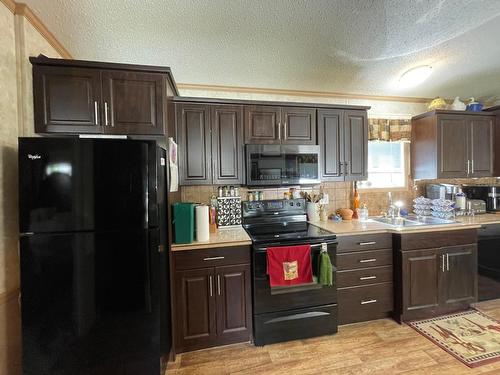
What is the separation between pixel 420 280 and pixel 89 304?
2.79 meters

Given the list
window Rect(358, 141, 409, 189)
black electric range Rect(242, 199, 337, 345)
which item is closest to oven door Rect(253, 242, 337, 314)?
black electric range Rect(242, 199, 337, 345)

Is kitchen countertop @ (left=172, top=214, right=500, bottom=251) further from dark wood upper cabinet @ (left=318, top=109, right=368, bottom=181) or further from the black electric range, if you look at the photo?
dark wood upper cabinet @ (left=318, top=109, right=368, bottom=181)

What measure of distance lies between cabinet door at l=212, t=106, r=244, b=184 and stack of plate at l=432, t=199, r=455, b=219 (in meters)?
2.35

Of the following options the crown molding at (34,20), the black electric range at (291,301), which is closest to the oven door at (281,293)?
the black electric range at (291,301)

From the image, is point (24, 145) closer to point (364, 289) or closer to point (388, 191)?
point (364, 289)

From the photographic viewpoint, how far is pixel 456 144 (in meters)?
2.82

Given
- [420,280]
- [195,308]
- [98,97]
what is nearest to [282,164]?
[195,308]

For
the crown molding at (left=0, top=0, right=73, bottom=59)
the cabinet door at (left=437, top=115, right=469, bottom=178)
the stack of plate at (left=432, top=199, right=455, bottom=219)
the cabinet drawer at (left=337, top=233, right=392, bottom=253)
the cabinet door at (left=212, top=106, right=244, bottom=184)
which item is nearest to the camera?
the crown molding at (left=0, top=0, right=73, bottom=59)

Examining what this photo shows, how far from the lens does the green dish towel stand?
199 cm

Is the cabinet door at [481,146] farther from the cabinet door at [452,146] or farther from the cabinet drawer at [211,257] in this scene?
the cabinet drawer at [211,257]

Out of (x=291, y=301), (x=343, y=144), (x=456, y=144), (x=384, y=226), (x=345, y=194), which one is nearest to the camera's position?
(x=291, y=301)

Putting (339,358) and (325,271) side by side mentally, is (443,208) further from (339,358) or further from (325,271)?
(339,358)

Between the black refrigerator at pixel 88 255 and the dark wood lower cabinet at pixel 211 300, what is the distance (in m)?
0.38

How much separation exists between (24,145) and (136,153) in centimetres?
61
